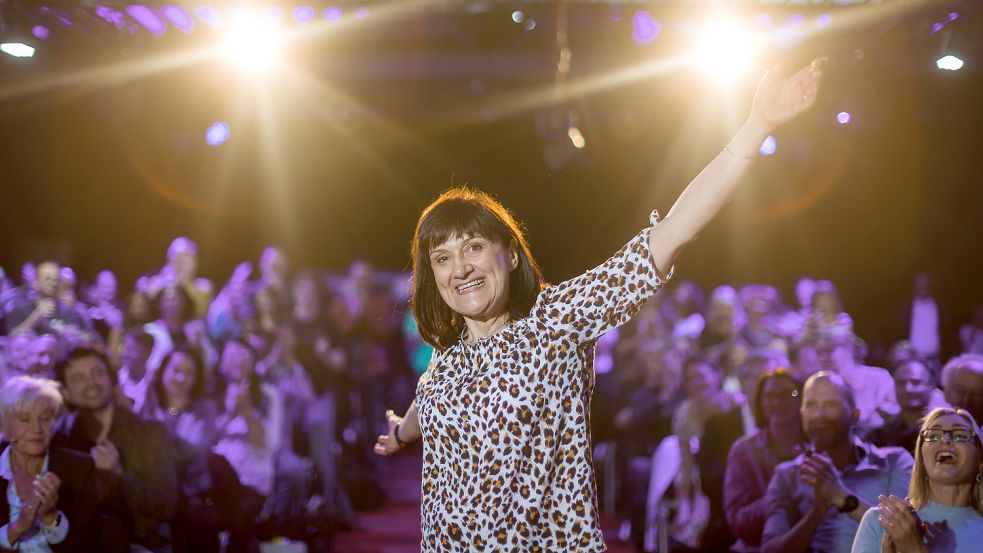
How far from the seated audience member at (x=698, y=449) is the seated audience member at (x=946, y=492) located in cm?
190

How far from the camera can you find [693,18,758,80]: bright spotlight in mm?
4665

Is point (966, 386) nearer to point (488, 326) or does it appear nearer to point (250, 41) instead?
point (488, 326)

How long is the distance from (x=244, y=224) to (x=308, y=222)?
59cm

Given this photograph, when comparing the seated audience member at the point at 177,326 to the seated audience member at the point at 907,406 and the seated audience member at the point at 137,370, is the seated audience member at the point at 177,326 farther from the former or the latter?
the seated audience member at the point at 907,406

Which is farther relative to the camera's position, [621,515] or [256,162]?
[256,162]

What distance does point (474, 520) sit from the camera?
1.58m

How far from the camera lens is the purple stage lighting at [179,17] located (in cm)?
455

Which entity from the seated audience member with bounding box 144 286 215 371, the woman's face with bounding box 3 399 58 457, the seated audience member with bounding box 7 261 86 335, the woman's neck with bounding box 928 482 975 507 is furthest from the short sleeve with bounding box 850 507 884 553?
the seated audience member with bounding box 7 261 86 335

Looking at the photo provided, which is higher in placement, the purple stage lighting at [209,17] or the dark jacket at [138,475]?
the purple stage lighting at [209,17]

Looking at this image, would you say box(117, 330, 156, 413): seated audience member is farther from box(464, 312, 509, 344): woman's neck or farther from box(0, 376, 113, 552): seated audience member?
box(464, 312, 509, 344): woman's neck

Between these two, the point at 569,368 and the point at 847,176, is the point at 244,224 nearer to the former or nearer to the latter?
the point at 847,176

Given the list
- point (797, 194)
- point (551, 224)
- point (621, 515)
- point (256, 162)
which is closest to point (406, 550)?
point (621, 515)

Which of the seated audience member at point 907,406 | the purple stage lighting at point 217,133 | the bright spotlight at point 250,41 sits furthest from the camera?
the purple stage lighting at point 217,133

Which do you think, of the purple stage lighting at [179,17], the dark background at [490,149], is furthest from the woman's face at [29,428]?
the purple stage lighting at [179,17]
